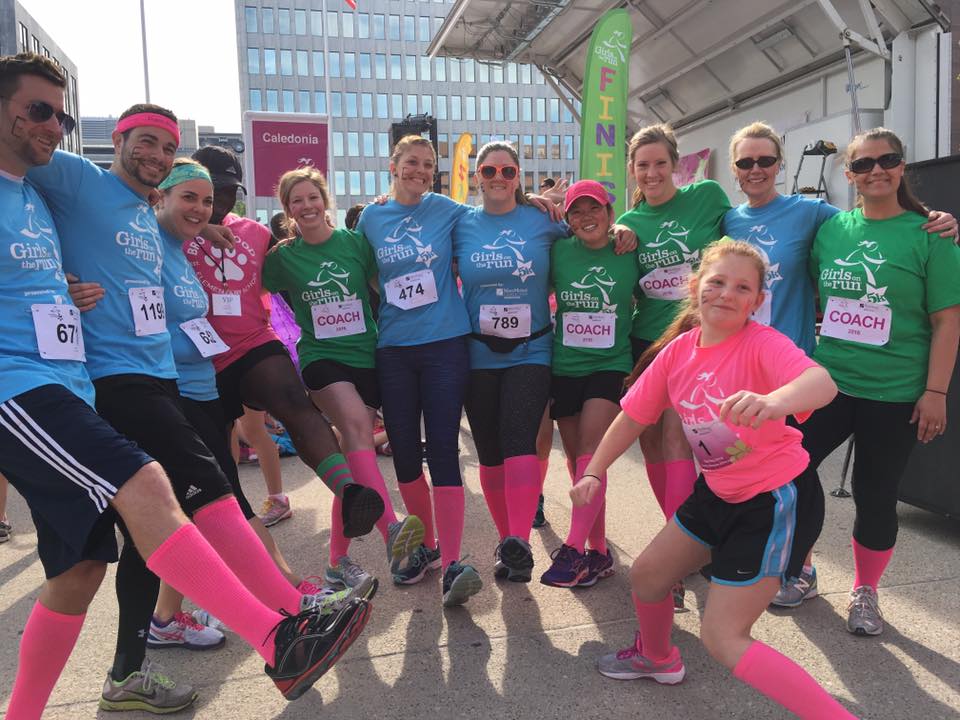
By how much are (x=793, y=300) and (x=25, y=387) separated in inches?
107

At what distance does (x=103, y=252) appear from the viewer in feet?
7.85

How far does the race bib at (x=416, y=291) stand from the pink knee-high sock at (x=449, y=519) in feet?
2.71

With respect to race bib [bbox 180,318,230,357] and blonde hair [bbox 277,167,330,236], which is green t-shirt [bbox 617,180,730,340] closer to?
blonde hair [bbox 277,167,330,236]

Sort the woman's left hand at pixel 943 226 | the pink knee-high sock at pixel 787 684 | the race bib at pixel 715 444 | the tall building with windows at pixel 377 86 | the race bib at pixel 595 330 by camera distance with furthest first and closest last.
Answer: the tall building with windows at pixel 377 86 → the race bib at pixel 595 330 → the woman's left hand at pixel 943 226 → the race bib at pixel 715 444 → the pink knee-high sock at pixel 787 684

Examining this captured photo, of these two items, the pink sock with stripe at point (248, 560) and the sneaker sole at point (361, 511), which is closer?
the pink sock with stripe at point (248, 560)

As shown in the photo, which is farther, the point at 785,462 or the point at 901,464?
the point at 901,464

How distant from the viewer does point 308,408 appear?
321cm

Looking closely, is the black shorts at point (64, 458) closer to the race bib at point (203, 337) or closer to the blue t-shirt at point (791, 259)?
the race bib at point (203, 337)

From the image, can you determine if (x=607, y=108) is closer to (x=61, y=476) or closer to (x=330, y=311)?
(x=330, y=311)

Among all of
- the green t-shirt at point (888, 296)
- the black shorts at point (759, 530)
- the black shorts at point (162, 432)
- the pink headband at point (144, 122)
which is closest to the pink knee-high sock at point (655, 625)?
the black shorts at point (759, 530)

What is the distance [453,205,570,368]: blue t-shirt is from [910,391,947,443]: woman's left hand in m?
1.45

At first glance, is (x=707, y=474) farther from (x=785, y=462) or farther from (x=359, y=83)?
(x=359, y=83)

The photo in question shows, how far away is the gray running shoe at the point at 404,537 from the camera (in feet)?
10.0

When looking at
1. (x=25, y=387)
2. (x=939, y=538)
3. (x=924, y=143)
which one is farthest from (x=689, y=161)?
(x=25, y=387)
